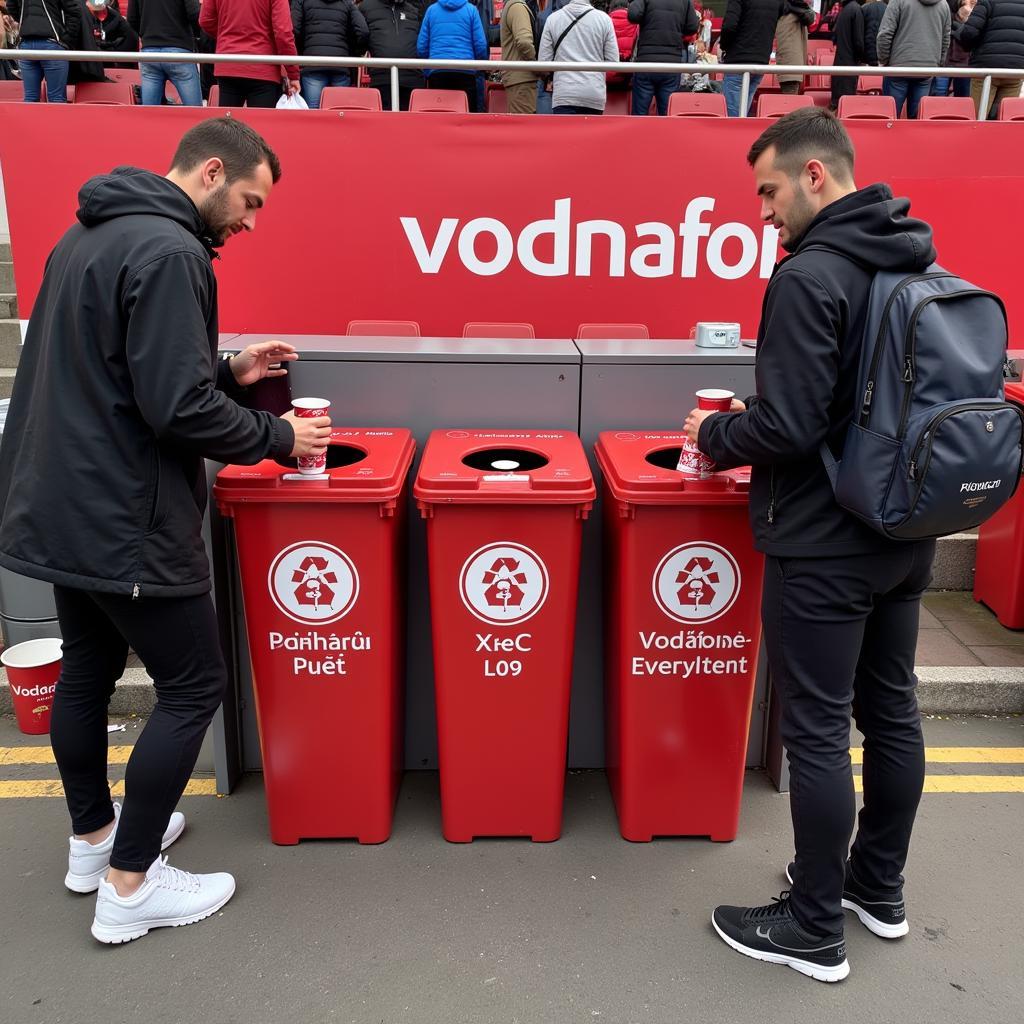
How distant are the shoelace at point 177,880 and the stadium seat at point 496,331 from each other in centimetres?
278

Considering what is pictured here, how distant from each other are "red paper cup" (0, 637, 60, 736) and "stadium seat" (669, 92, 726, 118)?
5.46 meters

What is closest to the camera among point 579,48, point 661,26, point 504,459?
point 504,459

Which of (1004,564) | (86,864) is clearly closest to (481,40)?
(1004,564)

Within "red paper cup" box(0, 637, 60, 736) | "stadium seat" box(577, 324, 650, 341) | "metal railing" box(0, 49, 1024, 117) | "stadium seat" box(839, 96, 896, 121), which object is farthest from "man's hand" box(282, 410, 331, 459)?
"stadium seat" box(839, 96, 896, 121)

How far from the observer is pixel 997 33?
7371 millimetres

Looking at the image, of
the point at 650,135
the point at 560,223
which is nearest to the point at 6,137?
the point at 560,223

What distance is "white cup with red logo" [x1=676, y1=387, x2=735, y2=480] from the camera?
228 cm

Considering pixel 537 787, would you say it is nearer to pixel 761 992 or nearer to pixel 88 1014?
pixel 761 992

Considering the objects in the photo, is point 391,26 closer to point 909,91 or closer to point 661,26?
point 661,26

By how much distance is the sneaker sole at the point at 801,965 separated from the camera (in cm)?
209

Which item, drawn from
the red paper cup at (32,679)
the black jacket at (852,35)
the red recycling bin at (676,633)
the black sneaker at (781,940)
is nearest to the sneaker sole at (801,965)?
the black sneaker at (781,940)

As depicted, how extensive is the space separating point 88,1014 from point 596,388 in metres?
2.14

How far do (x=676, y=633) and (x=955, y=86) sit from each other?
8158 mm

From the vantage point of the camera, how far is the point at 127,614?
204 cm
